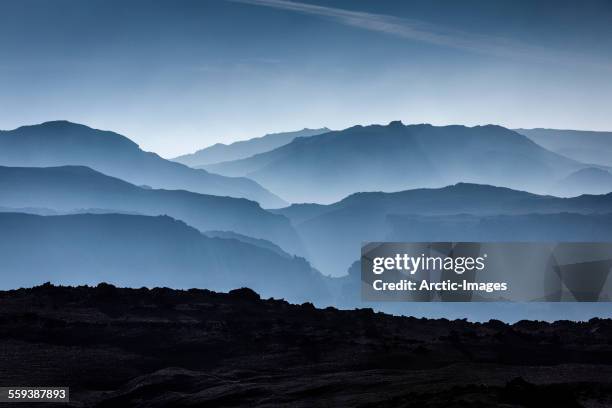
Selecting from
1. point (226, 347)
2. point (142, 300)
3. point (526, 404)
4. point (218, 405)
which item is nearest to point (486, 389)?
point (526, 404)

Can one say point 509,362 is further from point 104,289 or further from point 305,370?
point 104,289

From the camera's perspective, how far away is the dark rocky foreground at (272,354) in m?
24.8

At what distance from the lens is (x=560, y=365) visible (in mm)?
30609

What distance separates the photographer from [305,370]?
3014 centimetres

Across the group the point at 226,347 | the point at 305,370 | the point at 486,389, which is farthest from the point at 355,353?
the point at 486,389

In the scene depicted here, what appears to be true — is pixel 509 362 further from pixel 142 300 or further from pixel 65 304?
pixel 65 304

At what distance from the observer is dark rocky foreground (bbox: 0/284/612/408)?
24750mm

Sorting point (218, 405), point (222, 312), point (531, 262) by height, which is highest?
point (531, 262)

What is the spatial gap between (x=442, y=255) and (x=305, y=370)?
12793 millimetres

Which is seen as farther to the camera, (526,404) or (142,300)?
(142,300)

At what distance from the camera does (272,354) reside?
33750 mm

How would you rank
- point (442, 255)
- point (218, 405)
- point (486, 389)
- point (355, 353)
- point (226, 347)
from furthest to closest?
point (442, 255) → point (226, 347) → point (355, 353) → point (218, 405) → point (486, 389)

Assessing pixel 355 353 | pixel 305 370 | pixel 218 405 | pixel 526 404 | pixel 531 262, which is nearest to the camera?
pixel 526 404

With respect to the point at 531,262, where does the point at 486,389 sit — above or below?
below
